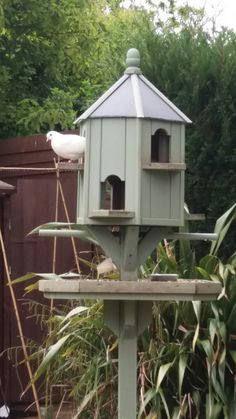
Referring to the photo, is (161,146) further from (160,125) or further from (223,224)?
(223,224)

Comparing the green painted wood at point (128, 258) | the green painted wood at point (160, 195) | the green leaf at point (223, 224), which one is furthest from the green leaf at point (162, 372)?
the green painted wood at point (160, 195)

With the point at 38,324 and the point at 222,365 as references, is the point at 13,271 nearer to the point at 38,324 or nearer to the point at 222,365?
the point at 38,324

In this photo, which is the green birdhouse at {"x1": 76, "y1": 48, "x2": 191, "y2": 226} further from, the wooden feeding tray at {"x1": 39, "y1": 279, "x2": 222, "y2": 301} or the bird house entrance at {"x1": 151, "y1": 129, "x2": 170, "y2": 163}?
the wooden feeding tray at {"x1": 39, "y1": 279, "x2": 222, "y2": 301}

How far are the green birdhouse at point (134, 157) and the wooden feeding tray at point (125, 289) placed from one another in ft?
0.79

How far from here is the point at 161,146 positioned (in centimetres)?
358

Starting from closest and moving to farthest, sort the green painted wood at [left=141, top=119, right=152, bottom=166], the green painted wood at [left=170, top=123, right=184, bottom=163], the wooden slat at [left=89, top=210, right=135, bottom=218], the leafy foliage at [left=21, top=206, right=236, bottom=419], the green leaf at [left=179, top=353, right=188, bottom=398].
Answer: the wooden slat at [left=89, top=210, right=135, bottom=218] → the green painted wood at [left=141, top=119, right=152, bottom=166] → the green painted wood at [left=170, top=123, right=184, bottom=163] → the green leaf at [left=179, top=353, right=188, bottom=398] → the leafy foliage at [left=21, top=206, right=236, bottom=419]

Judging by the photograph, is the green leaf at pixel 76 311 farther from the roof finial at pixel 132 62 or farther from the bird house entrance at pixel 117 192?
the roof finial at pixel 132 62

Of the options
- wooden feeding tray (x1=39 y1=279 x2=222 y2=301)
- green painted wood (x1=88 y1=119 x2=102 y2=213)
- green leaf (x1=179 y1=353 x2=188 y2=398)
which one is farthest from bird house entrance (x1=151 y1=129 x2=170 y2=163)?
green leaf (x1=179 y1=353 x2=188 y2=398)

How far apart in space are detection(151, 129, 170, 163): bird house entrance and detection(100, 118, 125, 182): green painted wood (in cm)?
19

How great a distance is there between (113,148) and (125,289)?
56 centimetres

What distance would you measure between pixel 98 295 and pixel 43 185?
2912mm

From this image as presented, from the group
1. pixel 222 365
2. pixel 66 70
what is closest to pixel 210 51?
pixel 222 365

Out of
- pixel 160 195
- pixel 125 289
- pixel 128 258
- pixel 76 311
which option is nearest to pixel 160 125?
pixel 160 195

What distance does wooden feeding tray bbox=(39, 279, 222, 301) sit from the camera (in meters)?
3.33
